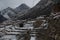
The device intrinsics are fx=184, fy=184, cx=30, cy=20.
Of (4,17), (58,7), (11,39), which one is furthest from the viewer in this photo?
(4,17)

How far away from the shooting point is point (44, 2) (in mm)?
14328

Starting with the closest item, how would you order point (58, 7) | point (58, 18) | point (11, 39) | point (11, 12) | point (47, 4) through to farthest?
point (58, 18), point (58, 7), point (11, 39), point (47, 4), point (11, 12)

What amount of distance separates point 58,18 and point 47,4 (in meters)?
10.2

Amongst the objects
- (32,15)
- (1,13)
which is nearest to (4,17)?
(1,13)

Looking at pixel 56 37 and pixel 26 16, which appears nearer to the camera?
pixel 56 37

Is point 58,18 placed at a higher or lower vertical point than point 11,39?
higher

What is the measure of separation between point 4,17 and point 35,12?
8.62 ft

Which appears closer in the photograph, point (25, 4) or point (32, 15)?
point (32, 15)

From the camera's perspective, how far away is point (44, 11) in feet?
45.2

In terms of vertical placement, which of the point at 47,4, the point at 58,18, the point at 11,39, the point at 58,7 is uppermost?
the point at 47,4

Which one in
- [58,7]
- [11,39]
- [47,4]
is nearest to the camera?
[58,7]

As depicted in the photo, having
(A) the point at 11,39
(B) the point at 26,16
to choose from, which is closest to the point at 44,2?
(B) the point at 26,16

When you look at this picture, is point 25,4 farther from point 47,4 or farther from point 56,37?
point 56,37

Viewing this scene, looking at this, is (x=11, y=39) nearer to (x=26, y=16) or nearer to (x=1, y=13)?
(x=26, y=16)
